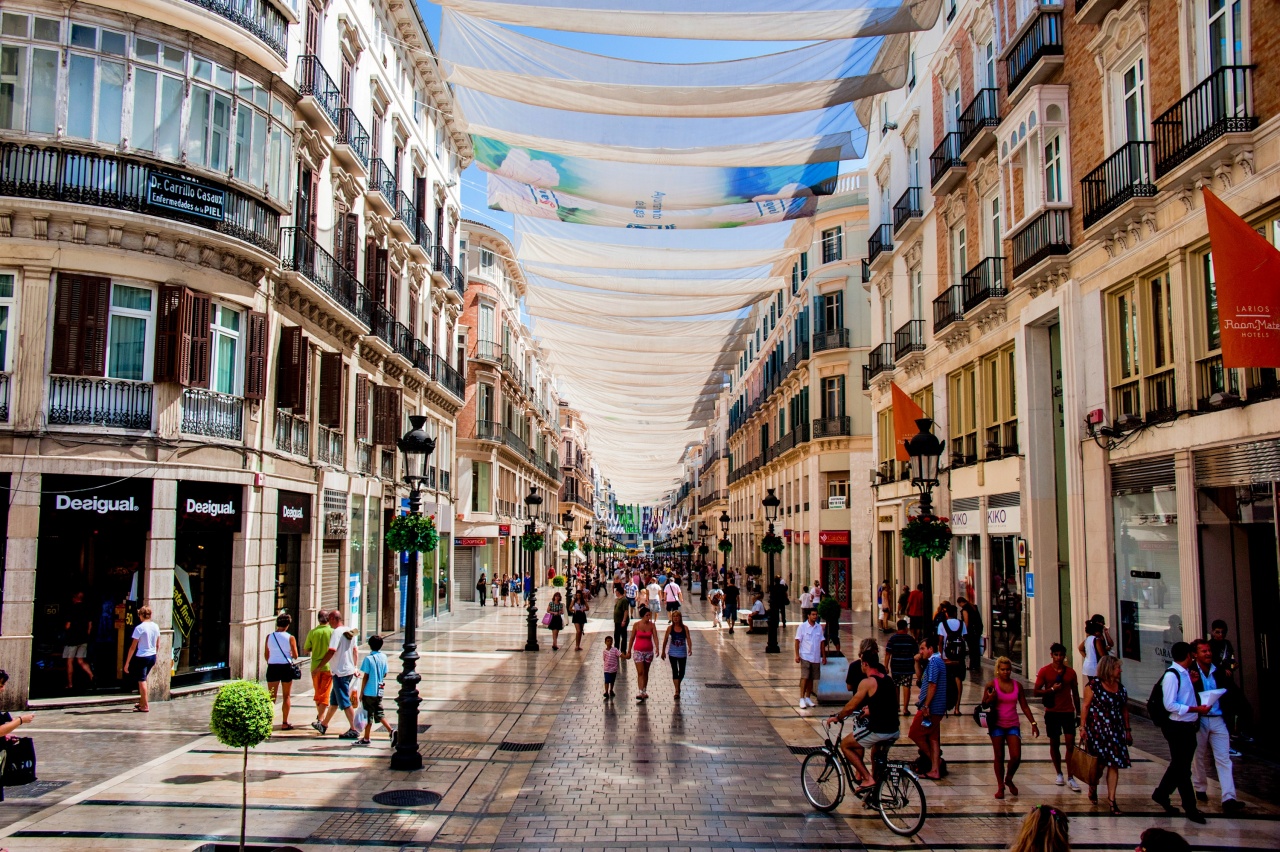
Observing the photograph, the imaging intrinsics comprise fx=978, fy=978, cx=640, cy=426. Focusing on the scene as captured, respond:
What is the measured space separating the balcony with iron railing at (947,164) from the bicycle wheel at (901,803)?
55.8 feet

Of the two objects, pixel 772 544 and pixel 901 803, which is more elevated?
pixel 772 544

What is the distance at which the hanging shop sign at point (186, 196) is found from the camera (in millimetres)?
15641

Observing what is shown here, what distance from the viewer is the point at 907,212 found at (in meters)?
27.1

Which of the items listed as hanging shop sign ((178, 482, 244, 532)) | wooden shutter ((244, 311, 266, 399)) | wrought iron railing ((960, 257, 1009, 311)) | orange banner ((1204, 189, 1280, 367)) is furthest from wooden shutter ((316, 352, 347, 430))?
→ orange banner ((1204, 189, 1280, 367))

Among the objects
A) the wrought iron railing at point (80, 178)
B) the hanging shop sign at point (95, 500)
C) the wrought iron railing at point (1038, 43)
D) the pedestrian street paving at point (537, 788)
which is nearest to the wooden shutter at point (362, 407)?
the wrought iron railing at point (80, 178)

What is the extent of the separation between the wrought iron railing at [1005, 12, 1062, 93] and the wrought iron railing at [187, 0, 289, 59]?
1377 cm

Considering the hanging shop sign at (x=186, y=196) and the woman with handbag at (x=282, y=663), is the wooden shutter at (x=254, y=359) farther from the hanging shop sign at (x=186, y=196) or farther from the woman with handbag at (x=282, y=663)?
the woman with handbag at (x=282, y=663)

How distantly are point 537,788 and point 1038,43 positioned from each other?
15.3m

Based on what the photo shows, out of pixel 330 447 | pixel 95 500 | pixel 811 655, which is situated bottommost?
pixel 811 655

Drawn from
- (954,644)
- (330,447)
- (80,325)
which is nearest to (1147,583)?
(954,644)

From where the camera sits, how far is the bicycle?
8734 millimetres

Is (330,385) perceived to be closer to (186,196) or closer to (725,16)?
(186,196)

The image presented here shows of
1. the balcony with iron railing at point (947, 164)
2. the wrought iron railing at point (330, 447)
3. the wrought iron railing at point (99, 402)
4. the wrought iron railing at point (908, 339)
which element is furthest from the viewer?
the wrought iron railing at point (908, 339)

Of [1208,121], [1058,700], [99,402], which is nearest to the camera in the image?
[1058,700]
